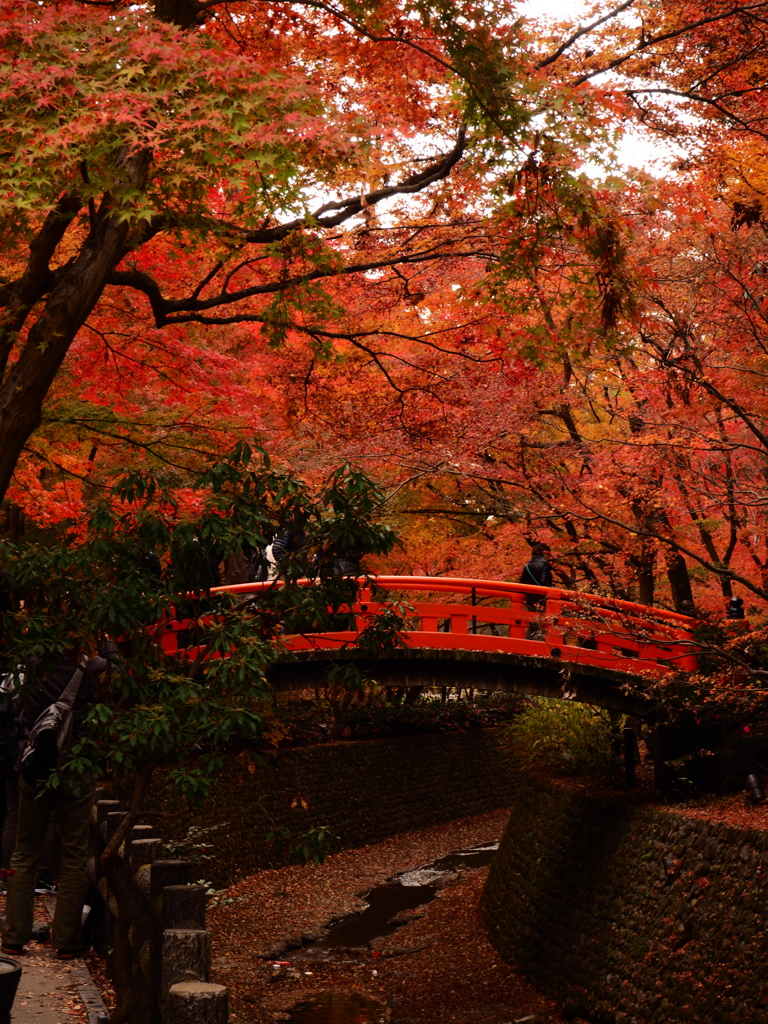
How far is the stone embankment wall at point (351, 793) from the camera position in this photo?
1489 centimetres

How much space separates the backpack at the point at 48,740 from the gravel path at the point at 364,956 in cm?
375

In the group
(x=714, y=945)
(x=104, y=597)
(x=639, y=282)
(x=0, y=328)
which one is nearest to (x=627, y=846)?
(x=714, y=945)

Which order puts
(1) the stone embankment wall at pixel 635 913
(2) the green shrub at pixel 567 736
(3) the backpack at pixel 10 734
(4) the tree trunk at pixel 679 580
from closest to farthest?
(3) the backpack at pixel 10 734 → (1) the stone embankment wall at pixel 635 913 → (2) the green shrub at pixel 567 736 → (4) the tree trunk at pixel 679 580

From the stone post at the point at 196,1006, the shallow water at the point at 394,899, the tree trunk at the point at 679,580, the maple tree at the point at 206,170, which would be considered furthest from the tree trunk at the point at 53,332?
the tree trunk at the point at 679,580

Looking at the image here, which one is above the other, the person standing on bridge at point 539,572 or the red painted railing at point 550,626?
the person standing on bridge at point 539,572

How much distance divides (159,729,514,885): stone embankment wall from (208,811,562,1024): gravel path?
695 millimetres

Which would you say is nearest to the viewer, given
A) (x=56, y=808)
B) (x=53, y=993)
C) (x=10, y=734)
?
(x=53, y=993)

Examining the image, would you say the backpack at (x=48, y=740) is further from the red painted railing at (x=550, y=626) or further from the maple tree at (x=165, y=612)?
the red painted railing at (x=550, y=626)

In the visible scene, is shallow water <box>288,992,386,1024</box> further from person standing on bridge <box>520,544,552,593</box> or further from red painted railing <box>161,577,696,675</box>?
person standing on bridge <box>520,544,552,593</box>

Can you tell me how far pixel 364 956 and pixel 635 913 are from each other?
12.9ft

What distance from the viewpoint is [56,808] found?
6.90 metres

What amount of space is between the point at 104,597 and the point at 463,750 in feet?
56.9

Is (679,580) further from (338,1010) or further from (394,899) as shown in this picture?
(338,1010)

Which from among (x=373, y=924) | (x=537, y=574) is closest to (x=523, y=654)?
(x=537, y=574)
